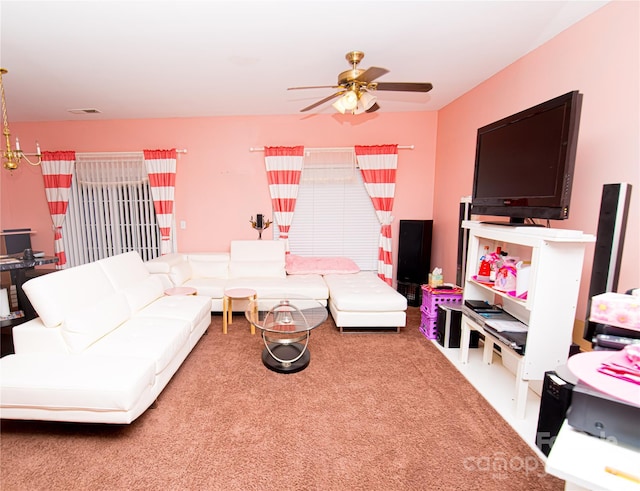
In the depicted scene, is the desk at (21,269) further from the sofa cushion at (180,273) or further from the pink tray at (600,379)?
the pink tray at (600,379)

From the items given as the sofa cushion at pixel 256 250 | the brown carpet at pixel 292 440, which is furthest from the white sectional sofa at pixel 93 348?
the sofa cushion at pixel 256 250

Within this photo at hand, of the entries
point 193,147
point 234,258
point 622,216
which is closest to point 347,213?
point 234,258

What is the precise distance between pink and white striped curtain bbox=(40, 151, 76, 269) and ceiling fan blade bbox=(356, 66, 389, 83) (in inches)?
173

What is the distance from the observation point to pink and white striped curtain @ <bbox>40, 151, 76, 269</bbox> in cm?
426

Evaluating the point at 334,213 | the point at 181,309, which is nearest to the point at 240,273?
the point at 181,309

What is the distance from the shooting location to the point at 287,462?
61.3 inches

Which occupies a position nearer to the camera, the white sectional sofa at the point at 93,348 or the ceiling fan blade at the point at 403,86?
the white sectional sofa at the point at 93,348

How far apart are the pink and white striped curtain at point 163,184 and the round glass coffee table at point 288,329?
2157 mm

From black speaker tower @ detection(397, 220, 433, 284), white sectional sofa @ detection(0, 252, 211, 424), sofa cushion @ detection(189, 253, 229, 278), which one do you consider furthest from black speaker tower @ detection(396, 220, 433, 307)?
white sectional sofa @ detection(0, 252, 211, 424)

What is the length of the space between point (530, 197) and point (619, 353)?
3.61 feet

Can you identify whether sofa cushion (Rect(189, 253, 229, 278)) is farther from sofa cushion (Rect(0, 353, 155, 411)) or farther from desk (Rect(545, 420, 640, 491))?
desk (Rect(545, 420, 640, 491))

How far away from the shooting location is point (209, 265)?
3920mm

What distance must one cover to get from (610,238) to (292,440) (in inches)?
81.2

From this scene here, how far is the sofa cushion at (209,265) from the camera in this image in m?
3.89
